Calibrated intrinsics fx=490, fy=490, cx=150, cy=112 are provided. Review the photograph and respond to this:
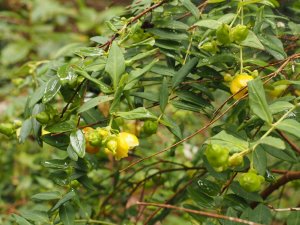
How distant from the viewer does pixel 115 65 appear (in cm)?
78

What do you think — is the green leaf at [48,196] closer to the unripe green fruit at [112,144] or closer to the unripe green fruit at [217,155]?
the unripe green fruit at [112,144]

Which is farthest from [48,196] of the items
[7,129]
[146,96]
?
[146,96]

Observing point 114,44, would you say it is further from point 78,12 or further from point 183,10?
point 78,12

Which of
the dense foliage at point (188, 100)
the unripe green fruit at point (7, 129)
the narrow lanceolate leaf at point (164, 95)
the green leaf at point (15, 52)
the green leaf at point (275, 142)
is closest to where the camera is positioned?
the green leaf at point (275, 142)

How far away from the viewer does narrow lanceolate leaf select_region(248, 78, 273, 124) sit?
2.16 feet

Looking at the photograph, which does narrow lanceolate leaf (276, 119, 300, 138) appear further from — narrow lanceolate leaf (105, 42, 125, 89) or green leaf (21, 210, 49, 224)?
green leaf (21, 210, 49, 224)

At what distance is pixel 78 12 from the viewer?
3.72 meters

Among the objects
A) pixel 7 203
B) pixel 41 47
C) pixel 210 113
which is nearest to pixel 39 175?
pixel 7 203

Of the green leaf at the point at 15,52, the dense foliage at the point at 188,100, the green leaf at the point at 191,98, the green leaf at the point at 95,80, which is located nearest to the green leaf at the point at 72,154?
the dense foliage at the point at 188,100

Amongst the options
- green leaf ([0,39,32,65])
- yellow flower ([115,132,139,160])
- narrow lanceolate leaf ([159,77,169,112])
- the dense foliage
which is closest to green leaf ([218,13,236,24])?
the dense foliage

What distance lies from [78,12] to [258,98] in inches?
127

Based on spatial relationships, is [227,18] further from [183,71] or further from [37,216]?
[37,216]

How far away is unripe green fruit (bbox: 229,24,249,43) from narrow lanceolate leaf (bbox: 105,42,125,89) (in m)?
0.18

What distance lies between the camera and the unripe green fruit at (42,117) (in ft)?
2.65
